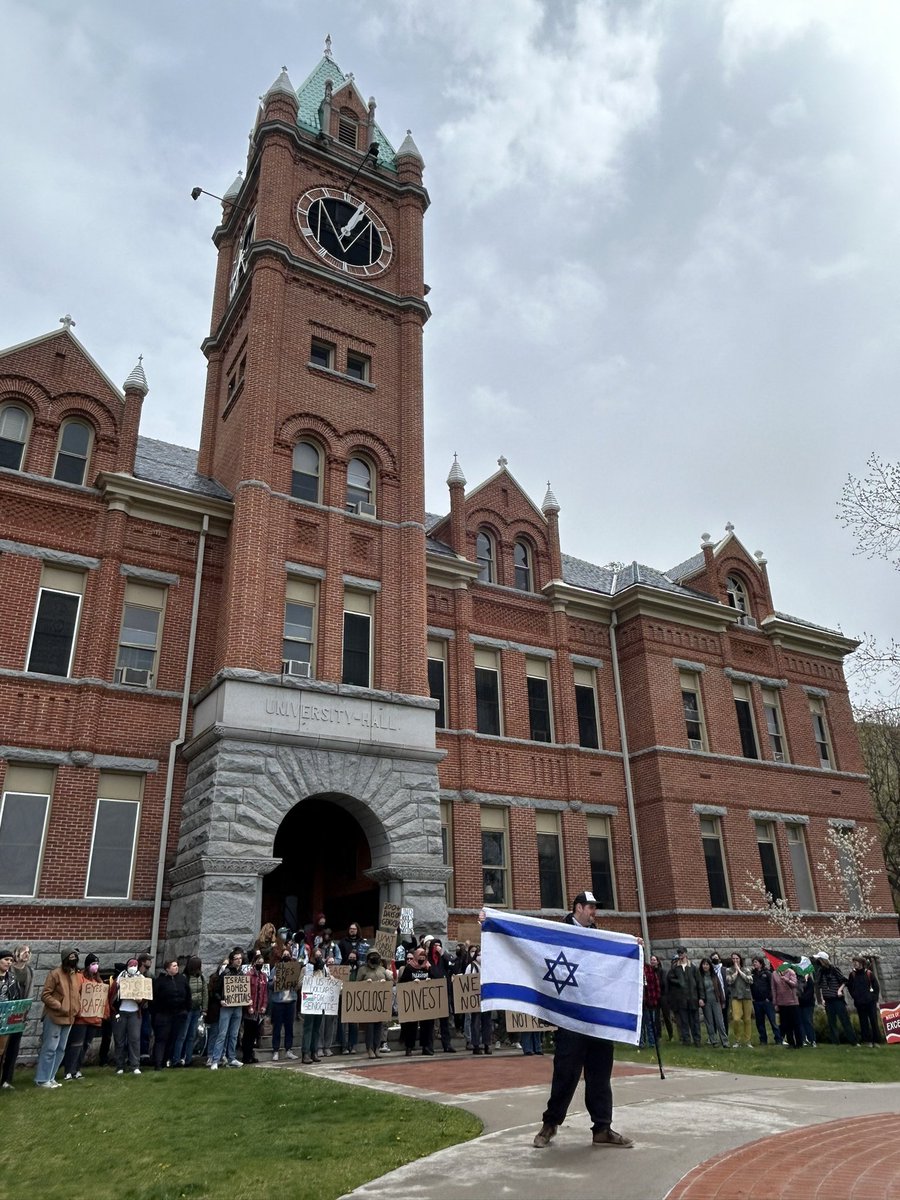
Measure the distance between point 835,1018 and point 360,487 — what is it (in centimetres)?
1656

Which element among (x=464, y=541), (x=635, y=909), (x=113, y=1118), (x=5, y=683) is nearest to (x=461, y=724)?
(x=464, y=541)

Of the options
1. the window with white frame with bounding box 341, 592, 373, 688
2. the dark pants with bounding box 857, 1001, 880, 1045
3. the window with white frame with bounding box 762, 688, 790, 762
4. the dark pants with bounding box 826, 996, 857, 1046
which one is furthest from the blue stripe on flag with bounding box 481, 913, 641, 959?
the window with white frame with bounding box 762, 688, 790, 762

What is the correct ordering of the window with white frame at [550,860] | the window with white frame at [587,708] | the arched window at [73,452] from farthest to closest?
the window with white frame at [587,708] → the window with white frame at [550,860] → the arched window at [73,452]

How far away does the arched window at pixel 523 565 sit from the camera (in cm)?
2898

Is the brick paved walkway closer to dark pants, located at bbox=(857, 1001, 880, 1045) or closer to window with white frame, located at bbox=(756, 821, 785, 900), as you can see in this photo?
dark pants, located at bbox=(857, 1001, 880, 1045)

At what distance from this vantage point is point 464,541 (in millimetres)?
27625

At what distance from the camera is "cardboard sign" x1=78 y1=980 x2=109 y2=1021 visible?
43.0ft

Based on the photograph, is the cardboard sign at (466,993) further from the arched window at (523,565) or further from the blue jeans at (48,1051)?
the arched window at (523,565)

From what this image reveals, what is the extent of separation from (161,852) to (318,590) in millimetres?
7085

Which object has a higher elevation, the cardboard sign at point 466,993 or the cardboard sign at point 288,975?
the cardboard sign at point 288,975

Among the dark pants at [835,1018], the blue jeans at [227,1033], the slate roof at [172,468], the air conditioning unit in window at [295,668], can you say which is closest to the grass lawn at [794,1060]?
the dark pants at [835,1018]

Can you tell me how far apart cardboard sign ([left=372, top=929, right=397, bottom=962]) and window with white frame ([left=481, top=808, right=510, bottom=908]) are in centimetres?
615

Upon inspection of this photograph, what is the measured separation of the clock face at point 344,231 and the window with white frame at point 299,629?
9.98 meters

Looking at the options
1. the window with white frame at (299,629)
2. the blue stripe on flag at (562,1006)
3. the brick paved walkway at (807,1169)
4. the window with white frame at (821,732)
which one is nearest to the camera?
the brick paved walkway at (807,1169)
